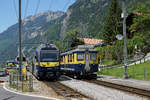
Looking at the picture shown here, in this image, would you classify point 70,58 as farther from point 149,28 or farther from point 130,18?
point 130,18

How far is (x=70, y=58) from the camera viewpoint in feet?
88.2

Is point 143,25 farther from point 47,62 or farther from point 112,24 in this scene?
point 47,62

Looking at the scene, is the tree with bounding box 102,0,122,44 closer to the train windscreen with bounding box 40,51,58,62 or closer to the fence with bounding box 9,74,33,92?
the train windscreen with bounding box 40,51,58,62

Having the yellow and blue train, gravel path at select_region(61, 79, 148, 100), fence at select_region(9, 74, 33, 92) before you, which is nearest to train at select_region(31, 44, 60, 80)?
the yellow and blue train

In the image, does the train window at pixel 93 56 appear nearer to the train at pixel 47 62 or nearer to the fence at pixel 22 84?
the train at pixel 47 62

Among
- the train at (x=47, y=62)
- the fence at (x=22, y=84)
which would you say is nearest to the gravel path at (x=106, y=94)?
the fence at (x=22, y=84)

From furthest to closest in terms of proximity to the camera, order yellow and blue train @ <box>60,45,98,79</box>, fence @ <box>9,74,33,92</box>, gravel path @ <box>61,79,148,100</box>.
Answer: yellow and blue train @ <box>60,45,98,79</box>, fence @ <box>9,74,33,92</box>, gravel path @ <box>61,79,148,100</box>

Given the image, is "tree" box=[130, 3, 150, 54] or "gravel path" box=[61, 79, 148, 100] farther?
"tree" box=[130, 3, 150, 54]

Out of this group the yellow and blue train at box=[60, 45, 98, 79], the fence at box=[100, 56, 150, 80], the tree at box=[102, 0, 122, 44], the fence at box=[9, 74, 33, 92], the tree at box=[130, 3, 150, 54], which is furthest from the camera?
the tree at box=[102, 0, 122, 44]

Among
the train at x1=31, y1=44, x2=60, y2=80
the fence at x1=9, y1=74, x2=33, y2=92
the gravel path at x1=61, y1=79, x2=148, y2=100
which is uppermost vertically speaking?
the train at x1=31, y1=44, x2=60, y2=80

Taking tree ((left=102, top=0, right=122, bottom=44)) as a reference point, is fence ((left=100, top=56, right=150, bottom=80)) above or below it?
below

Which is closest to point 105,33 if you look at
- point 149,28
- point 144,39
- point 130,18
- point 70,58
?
point 130,18

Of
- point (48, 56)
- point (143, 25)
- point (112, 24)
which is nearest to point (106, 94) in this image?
point (48, 56)

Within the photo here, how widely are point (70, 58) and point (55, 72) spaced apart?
3.60 metres
